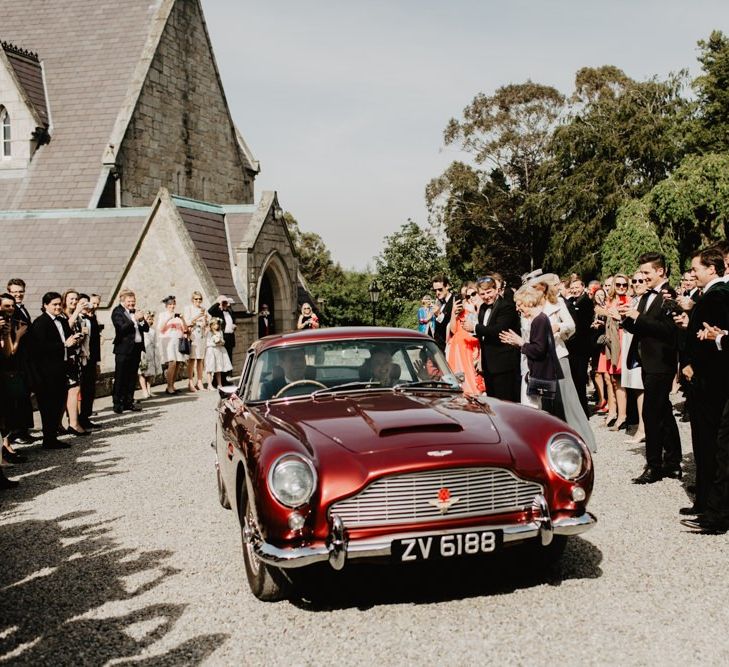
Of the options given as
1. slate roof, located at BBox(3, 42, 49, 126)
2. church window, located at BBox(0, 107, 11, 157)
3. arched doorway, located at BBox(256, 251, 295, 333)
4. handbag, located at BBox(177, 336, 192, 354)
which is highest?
slate roof, located at BBox(3, 42, 49, 126)

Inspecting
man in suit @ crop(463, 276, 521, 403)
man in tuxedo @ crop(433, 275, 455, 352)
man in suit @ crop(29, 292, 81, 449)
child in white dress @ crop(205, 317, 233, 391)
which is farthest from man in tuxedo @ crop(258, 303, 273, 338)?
man in suit @ crop(463, 276, 521, 403)

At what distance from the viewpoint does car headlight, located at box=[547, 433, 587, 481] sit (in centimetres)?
464

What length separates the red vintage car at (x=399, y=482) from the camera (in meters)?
4.23

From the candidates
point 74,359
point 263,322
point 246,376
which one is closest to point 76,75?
point 263,322

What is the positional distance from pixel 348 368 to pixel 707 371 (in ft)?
9.17

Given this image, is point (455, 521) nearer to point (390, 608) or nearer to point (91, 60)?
point (390, 608)

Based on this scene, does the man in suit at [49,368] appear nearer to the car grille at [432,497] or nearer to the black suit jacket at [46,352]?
the black suit jacket at [46,352]

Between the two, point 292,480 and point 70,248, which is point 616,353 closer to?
point 292,480

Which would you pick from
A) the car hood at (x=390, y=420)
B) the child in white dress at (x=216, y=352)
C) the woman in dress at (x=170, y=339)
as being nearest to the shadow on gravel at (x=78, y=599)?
the car hood at (x=390, y=420)

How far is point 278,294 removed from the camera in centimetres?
2766

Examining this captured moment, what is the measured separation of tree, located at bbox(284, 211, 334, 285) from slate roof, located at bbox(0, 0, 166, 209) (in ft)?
126

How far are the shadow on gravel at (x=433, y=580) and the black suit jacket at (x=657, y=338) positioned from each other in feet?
9.08

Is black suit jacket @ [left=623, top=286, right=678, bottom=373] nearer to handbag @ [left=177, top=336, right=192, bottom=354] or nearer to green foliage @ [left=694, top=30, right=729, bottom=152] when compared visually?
handbag @ [left=177, top=336, right=192, bottom=354]

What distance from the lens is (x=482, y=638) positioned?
404cm
